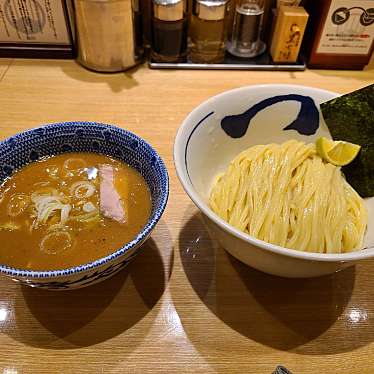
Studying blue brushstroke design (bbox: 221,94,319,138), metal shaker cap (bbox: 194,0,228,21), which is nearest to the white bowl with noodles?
blue brushstroke design (bbox: 221,94,319,138)

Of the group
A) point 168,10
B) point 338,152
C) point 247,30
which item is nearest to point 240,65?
point 247,30

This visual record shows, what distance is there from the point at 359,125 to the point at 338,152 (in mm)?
89

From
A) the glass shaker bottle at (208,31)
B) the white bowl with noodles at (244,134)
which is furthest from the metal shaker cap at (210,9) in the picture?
the white bowl with noodles at (244,134)

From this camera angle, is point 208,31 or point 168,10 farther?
point 208,31

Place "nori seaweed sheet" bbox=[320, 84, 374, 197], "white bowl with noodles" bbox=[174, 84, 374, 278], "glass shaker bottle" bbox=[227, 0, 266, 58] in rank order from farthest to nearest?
1. "glass shaker bottle" bbox=[227, 0, 266, 58]
2. "nori seaweed sheet" bbox=[320, 84, 374, 197]
3. "white bowl with noodles" bbox=[174, 84, 374, 278]

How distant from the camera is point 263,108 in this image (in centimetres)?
106

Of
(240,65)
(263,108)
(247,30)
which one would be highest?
Answer: (263,108)

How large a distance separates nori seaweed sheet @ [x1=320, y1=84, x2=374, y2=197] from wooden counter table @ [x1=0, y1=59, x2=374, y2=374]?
0.23 metres

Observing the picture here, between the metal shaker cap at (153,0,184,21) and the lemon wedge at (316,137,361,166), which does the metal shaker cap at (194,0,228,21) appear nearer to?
the metal shaker cap at (153,0,184,21)

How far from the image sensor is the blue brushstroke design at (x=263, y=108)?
1039 millimetres

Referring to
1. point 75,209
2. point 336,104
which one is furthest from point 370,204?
point 75,209

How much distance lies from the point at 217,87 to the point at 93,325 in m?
1.07

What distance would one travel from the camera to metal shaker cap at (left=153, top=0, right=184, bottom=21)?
4.75 ft

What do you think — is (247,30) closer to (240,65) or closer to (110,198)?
(240,65)
